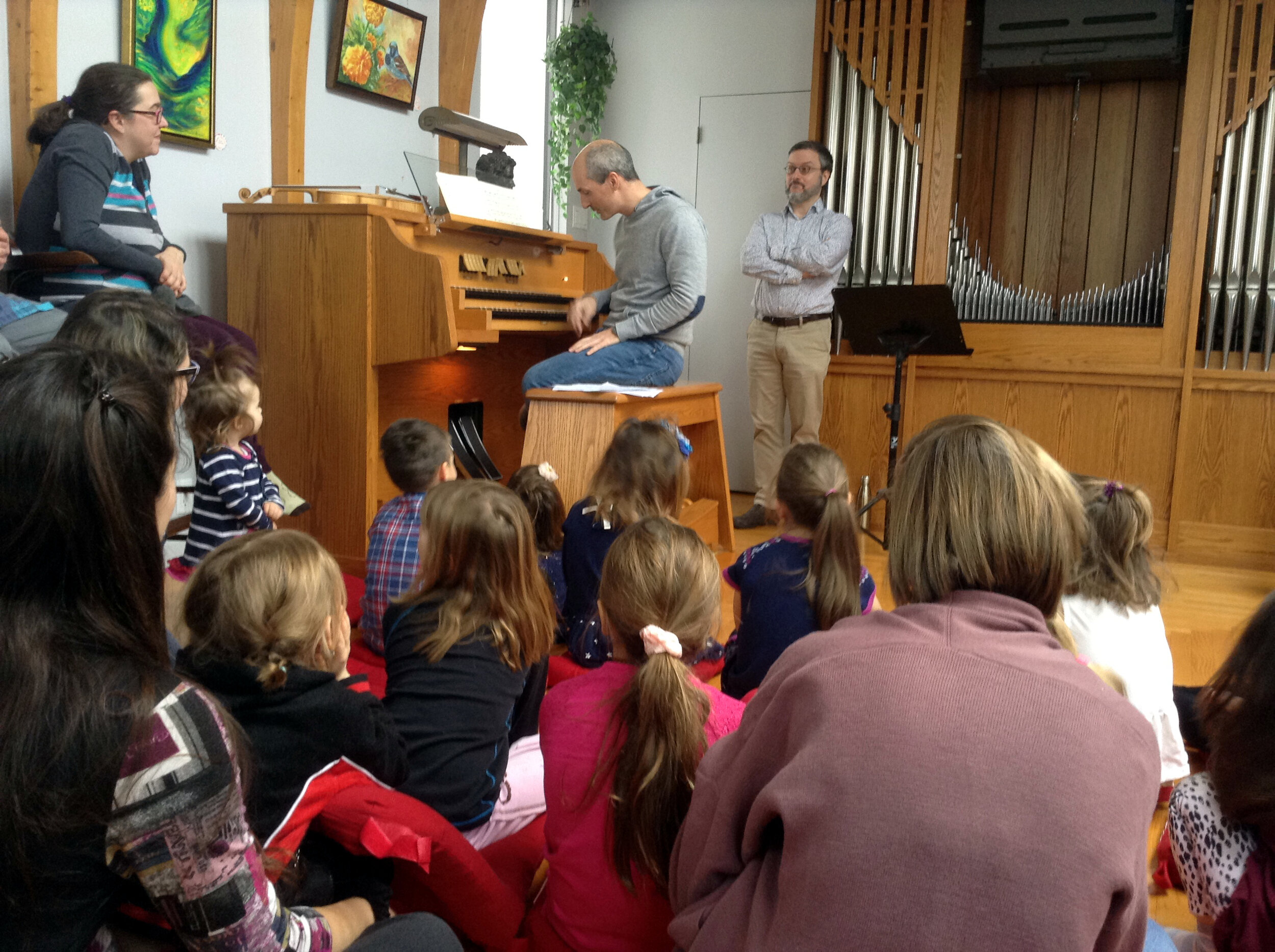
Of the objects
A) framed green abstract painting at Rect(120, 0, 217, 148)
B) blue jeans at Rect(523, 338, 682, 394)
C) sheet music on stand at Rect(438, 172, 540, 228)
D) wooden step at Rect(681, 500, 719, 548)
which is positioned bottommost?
wooden step at Rect(681, 500, 719, 548)

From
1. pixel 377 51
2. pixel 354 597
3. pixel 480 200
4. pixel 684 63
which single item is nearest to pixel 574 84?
pixel 684 63

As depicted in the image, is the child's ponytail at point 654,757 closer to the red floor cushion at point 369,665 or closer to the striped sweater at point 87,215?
the red floor cushion at point 369,665

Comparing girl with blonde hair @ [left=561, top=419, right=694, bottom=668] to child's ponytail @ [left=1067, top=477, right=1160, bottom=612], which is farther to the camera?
girl with blonde hair @ [left=561, top=419, right=694, bottom=668]

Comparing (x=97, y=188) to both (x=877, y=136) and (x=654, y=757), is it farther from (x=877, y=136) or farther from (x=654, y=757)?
(x=877, y=136)

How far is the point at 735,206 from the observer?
535 centimetres

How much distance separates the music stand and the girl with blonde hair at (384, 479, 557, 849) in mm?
2216

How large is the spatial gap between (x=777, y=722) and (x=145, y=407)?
0.59 m

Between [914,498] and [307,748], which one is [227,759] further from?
[914,498]

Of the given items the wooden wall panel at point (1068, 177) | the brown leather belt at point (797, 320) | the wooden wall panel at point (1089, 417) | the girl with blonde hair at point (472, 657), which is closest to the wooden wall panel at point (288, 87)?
the brown leather belt at point (797, 320)

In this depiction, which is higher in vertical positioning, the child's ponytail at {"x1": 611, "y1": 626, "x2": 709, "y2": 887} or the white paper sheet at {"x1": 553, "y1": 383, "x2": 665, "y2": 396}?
the white paper sheet at {"x1": 553, "y1": 383, "x2": 665, "y2": 396}

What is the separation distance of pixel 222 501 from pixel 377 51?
2.35 m

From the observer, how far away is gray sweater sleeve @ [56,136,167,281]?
2682 mm

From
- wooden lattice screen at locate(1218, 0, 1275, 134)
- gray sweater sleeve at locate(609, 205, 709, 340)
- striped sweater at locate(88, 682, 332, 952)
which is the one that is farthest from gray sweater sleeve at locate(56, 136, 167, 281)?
wooden lattice screen at locate(1218, 0, 1275, 134)

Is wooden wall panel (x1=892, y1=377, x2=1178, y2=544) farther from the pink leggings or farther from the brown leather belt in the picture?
the pink leggings
